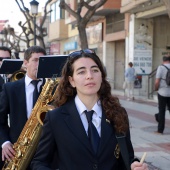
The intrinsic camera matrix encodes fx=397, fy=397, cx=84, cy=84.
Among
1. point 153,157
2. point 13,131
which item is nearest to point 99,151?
point 13,131

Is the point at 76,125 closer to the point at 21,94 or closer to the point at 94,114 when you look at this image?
the point at 94,114

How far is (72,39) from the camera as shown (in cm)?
3303

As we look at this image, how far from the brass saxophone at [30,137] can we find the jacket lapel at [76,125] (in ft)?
3.20

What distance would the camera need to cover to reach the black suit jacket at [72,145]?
226 centimetres

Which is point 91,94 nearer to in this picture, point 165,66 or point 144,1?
point 165,66

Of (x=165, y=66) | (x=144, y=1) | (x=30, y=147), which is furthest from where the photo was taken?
(x=144, y=1)

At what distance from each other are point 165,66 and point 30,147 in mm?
6123

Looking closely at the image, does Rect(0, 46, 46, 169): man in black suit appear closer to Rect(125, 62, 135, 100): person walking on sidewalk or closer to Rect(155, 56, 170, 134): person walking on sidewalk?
Rect(155, 56, 170, 134): person walking on sidewalk

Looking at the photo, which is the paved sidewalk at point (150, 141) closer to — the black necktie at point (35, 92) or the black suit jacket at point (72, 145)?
the black necktie at point (35, 92)

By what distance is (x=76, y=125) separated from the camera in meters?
2.31

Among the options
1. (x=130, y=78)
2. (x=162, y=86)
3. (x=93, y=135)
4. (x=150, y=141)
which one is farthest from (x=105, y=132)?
(x=130, y=78)

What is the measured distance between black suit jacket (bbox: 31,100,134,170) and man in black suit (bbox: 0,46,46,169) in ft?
4.20

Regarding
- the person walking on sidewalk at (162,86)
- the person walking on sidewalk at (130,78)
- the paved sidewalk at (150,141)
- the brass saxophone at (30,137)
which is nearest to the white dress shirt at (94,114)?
the brass saxophone at (30,137)

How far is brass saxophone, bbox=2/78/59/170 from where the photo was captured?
337 centimetres
